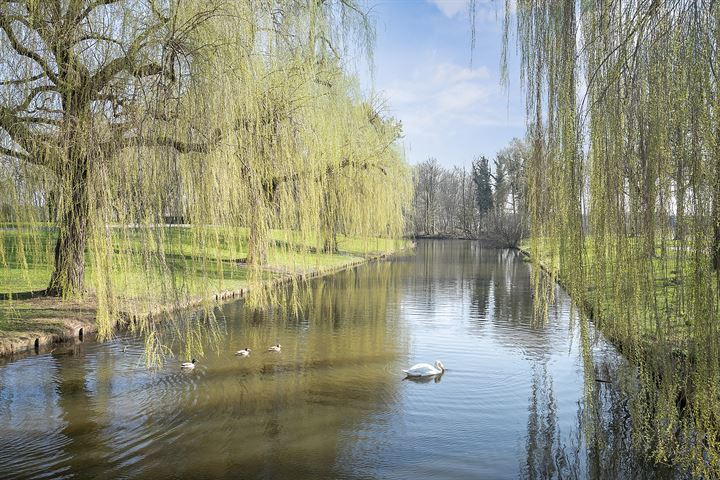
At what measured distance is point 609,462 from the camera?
4750mm

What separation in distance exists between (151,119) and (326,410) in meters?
3.42

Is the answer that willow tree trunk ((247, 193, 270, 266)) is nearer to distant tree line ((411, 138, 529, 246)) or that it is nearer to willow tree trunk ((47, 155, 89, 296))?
willow tree trunk ((47, 155, 89, 296))

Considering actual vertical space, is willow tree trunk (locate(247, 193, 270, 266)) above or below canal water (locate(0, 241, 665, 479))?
above

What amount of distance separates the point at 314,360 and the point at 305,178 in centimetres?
264

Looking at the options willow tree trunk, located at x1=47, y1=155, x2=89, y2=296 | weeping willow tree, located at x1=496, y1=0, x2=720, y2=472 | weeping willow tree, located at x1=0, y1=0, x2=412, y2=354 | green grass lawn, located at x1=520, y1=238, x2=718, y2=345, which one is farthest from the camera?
willow tree trunk, located at x1=47, y1=155, x2=89, y2=296

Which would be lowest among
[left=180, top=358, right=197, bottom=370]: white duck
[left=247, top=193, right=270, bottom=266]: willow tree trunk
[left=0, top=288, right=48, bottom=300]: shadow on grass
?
[left=180, top=358, right=197, bottom=370]: white duck

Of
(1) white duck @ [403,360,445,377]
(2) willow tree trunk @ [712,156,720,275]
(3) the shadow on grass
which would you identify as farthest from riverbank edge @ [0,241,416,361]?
(2) willow tree trunk @ [712,156,720,275]

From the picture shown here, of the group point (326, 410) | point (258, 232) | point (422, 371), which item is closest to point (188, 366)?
point (258, 232)

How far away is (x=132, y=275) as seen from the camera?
20.8 ft

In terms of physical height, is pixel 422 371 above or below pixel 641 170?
below

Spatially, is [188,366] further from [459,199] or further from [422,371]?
[459,199]

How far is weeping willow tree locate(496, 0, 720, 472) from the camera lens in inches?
93.7

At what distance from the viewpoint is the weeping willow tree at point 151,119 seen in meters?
5.18

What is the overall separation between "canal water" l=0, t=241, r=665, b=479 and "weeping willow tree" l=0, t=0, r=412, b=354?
107cm
